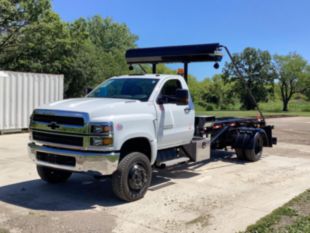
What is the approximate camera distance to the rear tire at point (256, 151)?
10375 mm

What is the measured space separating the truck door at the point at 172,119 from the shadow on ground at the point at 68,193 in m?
0.97

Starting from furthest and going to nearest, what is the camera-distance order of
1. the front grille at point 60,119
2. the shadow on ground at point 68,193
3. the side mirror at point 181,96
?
1. the side mirror at point 181,96
2. the shadow on ground at point 68,193
3. the front grille at point 60,119

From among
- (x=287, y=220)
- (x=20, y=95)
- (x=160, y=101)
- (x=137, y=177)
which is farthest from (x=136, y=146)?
(x=20, y=95)

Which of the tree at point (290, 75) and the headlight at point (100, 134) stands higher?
the tree at point (290, 75)

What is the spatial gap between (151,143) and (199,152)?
6.04ft

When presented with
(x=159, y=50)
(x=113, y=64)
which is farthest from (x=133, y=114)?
(x=113, y=64)

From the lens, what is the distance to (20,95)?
16344 mm

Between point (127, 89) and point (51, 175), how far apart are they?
2230mm

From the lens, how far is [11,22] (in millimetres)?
28578

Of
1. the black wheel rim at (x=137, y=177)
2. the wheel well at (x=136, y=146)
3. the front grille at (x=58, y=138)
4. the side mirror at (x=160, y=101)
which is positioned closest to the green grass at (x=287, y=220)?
the black wheel rim at (x=137, y=177)

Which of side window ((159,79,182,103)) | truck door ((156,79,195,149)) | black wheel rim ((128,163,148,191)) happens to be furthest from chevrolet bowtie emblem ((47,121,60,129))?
side window ((159,79,182,103))

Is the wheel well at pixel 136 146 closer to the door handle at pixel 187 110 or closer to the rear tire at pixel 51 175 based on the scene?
the door handle at pixel 187 110

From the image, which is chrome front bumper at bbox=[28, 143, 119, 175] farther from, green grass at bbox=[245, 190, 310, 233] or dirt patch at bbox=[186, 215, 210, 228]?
green grass at bbox=[245, 190, 310, 233]

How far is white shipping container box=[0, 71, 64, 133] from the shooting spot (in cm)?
1571
